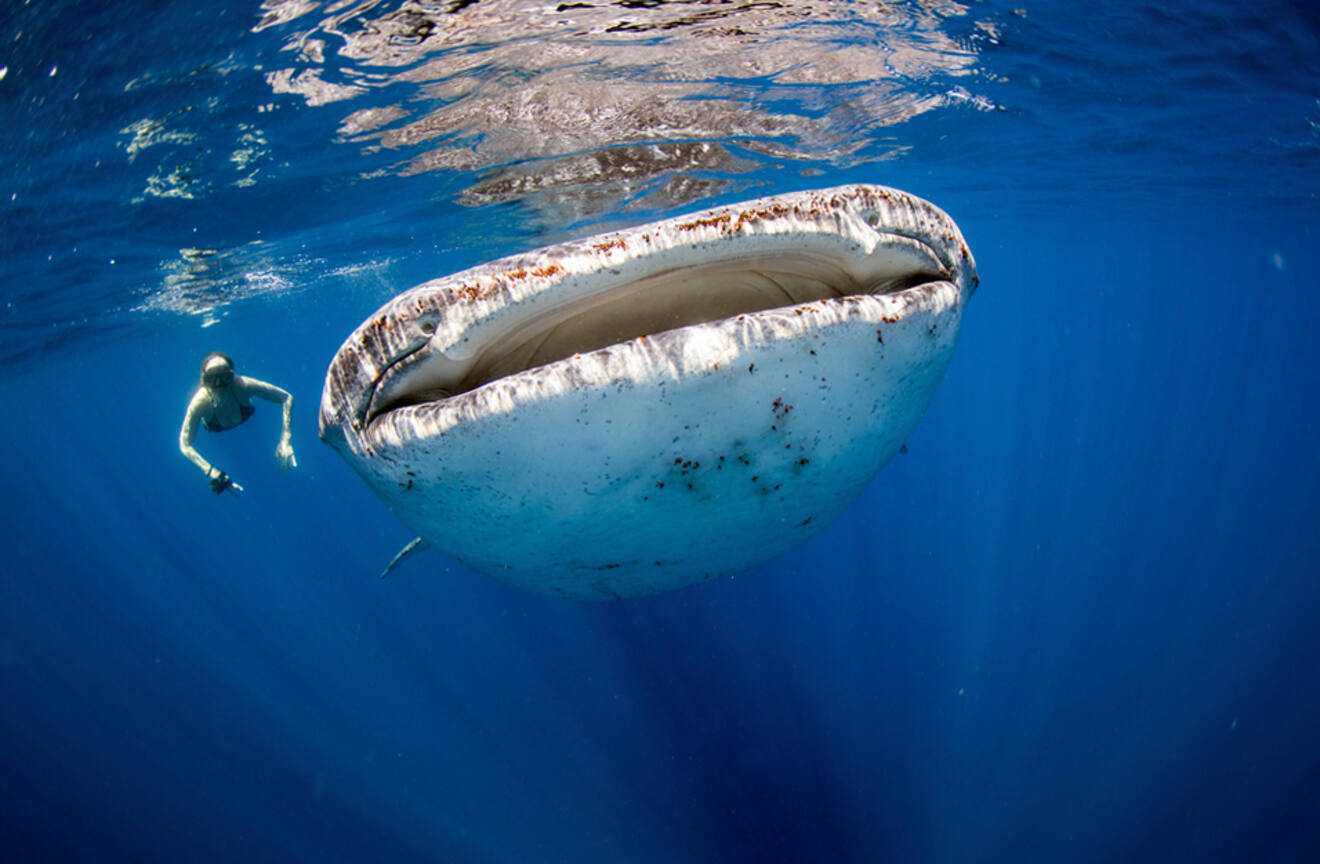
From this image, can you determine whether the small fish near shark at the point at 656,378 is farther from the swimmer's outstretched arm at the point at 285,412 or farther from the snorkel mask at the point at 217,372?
the snorkel mask at the point at 217,372

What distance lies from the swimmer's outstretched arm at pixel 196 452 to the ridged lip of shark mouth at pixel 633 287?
5320mm

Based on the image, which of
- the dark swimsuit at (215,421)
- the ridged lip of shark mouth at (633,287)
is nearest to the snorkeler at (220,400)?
the dark swimsuit at (215,421)

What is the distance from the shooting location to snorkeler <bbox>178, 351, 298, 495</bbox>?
713 centimetres

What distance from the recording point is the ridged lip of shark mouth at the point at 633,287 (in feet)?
4.72

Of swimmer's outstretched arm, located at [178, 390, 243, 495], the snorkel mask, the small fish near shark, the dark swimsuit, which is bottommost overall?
the dark swimsuit

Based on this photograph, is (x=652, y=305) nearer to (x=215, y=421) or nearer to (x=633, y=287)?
(x=633, y=287)

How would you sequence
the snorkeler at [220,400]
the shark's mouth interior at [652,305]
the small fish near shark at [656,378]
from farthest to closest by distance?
1. the snorkeler at [220,400]
2. the shark's mouth interior at [652,305]
3. the small fish near shark at [656,378]

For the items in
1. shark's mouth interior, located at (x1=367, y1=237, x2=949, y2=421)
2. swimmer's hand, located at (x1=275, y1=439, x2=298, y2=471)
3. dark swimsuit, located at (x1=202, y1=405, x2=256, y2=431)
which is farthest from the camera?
dark swimsuit, located at (x1=202, y1=405, x2=256, y2=431)

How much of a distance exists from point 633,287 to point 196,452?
306 inches

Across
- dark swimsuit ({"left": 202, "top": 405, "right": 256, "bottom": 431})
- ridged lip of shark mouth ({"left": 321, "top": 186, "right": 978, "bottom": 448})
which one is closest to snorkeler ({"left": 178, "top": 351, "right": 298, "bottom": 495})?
dark swimsuit ({"left": 202, "top": 405, "right": 256, "bottom": 431})

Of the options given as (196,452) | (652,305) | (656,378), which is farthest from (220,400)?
(656,378)

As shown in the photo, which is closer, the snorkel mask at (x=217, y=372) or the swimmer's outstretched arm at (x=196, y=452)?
the swimmer's outstretched arm at (x=196, y=452)

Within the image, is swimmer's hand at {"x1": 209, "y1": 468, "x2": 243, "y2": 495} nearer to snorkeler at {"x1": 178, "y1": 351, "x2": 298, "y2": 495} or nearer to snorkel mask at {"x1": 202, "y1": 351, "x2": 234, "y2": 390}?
snorkeler at {"x1": 178, "y1": 351, "x2": 298, "y2": 495}

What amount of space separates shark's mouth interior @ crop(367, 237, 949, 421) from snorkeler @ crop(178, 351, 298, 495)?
5.83 m
